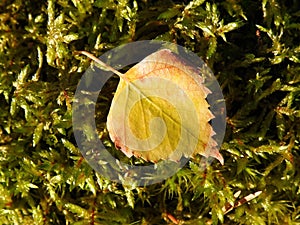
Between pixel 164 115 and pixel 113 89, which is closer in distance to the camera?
pixel 164 115

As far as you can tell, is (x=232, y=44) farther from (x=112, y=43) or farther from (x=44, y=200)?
(x=44, y=200)

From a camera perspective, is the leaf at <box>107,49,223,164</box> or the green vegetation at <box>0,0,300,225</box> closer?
the leaf at <box>107,49,223,164</box>

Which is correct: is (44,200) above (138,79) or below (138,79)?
below

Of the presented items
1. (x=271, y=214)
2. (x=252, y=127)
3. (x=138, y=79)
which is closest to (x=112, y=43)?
(x=138, y=79)

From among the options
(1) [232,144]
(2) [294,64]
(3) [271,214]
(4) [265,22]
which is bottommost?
(3) [271,214]

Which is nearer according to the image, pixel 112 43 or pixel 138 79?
pixel 138 79
